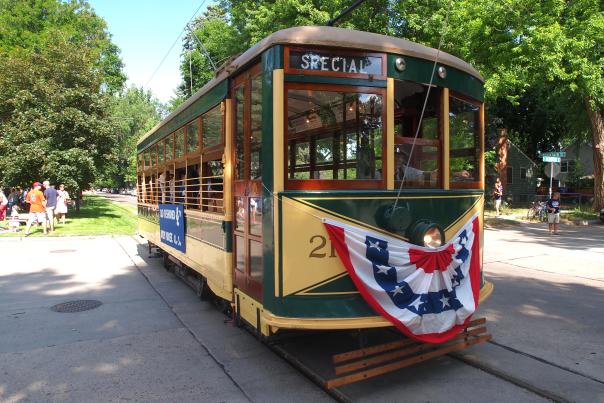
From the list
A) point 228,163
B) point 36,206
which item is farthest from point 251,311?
point 36,206

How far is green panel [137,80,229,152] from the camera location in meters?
4.97

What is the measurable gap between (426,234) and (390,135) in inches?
35.2

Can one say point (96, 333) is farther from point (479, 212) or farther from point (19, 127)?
point (19, 127)

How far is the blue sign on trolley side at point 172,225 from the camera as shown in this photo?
6733mm

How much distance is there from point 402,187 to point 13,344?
462cm

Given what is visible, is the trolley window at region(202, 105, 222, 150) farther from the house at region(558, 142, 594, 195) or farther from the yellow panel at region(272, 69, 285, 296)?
the house at region(558, 142, 594, 195)

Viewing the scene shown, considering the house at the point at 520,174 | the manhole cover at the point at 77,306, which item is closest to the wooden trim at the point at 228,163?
the manhole cover at the point at 77,306

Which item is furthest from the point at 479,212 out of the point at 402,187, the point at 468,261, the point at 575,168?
the point at 575,168

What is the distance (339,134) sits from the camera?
4262 millimetres

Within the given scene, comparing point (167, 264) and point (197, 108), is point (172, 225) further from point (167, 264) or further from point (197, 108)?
point (167, 264)

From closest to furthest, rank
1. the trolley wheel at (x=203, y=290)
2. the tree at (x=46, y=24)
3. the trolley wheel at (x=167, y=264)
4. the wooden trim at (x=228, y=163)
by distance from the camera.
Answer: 1. the wooden trim at (x=228, y=163)
2. the trolley wheel at (x=203, y=290)
3. the trolley wheel at (x=167, y=264)
4. the tree at (x=46, y=24)

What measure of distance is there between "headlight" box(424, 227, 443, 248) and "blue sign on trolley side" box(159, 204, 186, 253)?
3892 millimetres

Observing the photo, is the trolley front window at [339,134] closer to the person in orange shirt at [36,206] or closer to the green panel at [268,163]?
the green panel at [268,163]

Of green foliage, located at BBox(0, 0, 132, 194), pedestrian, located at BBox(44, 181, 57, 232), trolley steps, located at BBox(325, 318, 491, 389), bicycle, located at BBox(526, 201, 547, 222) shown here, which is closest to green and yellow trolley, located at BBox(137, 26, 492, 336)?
trolley steps, located at BBox(325, 318, 491, 389)
